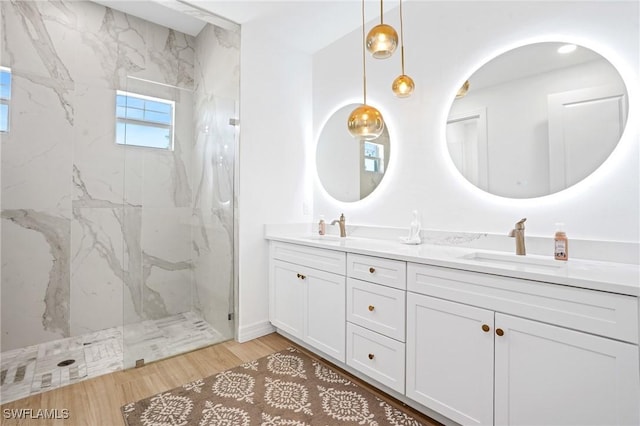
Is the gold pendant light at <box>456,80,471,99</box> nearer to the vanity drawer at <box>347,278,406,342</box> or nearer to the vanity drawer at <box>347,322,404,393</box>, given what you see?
the vanity drawer at <box>347,278,406,342</box>

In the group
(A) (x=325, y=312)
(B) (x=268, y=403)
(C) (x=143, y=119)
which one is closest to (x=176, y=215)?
(C) (x=143, y=119)

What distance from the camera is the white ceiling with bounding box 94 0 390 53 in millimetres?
2445

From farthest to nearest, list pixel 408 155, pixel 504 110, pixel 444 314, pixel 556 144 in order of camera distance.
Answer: pixel 408 155 → pixel 504 110 → pixel 556 144 → pixel 444 314

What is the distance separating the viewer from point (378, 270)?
6.18ft

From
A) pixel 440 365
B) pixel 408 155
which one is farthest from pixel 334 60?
pixel 440 365

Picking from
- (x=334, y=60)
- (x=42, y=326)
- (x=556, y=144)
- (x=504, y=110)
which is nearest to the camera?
(x=556, y=144)

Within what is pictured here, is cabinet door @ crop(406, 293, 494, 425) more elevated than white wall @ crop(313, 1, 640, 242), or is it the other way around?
white wall @ crop(313, 1, 640, 242)

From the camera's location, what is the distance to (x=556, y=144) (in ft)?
5.68

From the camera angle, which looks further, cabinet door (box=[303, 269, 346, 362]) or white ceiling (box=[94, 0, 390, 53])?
white ceiling (box=[94, 0, 390, 53])

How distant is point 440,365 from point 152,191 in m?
2.36

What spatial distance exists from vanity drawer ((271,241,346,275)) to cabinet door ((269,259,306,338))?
0.20 feet

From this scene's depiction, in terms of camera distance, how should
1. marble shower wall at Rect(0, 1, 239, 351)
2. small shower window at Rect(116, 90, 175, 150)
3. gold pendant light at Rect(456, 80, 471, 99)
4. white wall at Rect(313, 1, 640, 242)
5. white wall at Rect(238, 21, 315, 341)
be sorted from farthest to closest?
white wall at Rect(238, 21, 315, 341) < marble shower wall at Rect(0, 1, 239, 351) < small shower window at Rect(116, 90, 175, 150) < gold pendant light at Rect(456, 80, 471, 99) < white wall at Rect(313, 1, 640, 242)

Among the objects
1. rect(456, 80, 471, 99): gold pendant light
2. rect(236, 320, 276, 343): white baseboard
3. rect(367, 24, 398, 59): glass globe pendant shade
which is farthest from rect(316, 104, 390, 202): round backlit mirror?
rect(236, 320, 276, 343): white baseboard

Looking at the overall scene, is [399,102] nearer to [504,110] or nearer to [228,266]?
[504,110]
